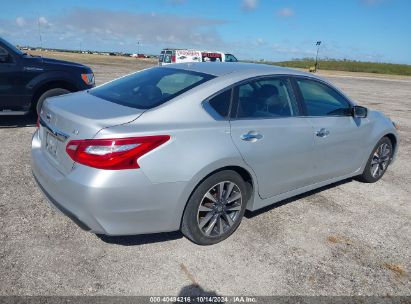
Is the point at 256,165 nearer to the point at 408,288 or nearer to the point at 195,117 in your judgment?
the point at 195,117

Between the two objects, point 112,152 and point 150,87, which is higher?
point 150,87

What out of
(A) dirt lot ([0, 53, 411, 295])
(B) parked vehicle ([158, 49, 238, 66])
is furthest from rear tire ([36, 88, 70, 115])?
(B) parked vehicle ([158, 49, 238, 66])

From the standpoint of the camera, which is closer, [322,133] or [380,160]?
[322,133]

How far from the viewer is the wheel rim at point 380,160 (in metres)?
5.34

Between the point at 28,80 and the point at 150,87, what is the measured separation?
170 inches

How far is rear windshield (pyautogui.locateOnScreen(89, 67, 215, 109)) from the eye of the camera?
11.0ft

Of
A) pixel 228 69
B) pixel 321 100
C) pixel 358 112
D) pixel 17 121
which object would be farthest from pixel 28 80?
pixel 358 112

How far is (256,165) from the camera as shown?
3533 mm

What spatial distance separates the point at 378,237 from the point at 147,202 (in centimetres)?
253

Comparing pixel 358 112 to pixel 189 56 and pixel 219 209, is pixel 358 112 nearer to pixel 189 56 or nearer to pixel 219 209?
pixel 219 209

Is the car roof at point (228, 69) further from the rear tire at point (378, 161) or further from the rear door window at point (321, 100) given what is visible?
the rear tire at point (378, 161)

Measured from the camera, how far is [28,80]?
22.8 feet

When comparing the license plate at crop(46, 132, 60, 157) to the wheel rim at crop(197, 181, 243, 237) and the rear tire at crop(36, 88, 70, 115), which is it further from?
the rear tire at crop(36, 88, 70, 115)

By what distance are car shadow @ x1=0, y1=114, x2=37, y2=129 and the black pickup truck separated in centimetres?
47
